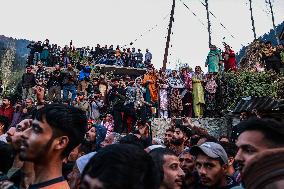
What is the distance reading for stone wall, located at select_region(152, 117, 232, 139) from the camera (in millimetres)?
13523

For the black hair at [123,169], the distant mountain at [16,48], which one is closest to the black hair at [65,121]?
the black hair at [123,169]

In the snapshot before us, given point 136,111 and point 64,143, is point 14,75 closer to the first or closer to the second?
point 136,111

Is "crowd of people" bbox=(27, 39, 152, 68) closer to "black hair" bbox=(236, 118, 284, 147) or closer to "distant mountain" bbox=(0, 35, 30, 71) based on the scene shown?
"black hair" bbox=(236, 118, 284, 147)

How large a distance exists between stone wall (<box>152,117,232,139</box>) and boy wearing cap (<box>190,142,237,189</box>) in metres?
9.46

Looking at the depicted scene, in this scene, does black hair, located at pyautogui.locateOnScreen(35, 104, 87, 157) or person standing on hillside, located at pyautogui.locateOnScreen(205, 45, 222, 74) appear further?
person standing on hillside, located at pyautogui.locateOnScreen(205, 45, 222, 74)

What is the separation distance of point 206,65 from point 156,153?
1242 centimetres

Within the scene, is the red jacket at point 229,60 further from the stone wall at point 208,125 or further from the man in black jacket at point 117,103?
the man in black jacket at point 117,103

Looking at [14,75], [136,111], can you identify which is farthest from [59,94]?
[14,75]

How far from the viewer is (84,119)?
122 inches

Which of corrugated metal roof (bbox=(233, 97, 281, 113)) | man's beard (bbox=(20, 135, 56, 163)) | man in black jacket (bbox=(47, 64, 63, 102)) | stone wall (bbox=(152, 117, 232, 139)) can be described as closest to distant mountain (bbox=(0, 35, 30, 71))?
man in black jacket (bbox=(47, 64, 63, 102))

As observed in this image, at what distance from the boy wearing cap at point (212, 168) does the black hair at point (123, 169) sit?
2029mm

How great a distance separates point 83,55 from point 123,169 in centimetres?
1929

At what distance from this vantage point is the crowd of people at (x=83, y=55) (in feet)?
62.6

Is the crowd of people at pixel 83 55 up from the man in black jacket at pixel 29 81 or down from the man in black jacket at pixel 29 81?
up
